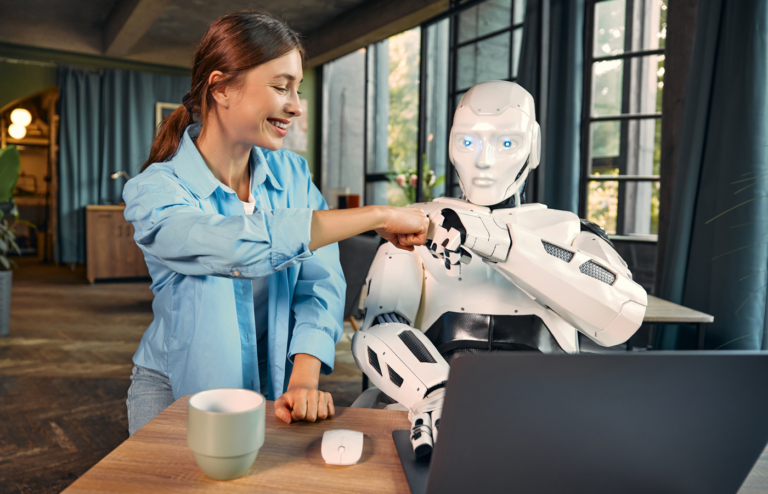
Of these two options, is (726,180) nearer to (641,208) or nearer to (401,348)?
(641,208)

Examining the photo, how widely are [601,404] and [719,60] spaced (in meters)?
2.76

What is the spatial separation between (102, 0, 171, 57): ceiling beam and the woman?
4867mm

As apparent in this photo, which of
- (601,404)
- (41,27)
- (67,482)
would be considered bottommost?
(67,482)

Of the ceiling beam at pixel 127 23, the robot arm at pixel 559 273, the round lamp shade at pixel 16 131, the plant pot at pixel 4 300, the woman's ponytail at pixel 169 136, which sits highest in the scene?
the ceiling beam at pixel 127 23

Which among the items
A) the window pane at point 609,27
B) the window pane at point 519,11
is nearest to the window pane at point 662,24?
the window pane at point 609,27

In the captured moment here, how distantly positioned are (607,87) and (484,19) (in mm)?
1397

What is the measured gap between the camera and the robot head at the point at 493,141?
3.74 ft

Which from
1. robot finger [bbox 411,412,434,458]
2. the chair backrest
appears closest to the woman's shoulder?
robot finger [bbox 411,412,434,458]

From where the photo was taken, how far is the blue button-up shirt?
75 centimetres

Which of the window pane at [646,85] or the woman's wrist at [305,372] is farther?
the window pane at [646,85]

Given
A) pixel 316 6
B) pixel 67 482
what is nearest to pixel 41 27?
pixel 316 6

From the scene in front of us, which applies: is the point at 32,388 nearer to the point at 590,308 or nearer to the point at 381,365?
the point at 381,365

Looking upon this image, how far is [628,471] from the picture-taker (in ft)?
1.72

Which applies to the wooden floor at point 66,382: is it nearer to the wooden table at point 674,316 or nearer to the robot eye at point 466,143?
the wooden table at point 674,316
